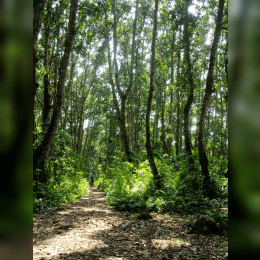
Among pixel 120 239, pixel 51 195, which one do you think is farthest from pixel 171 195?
pixel 51 195

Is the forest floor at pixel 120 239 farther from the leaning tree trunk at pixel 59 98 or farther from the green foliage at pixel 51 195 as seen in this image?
the leaning tree trunk at pixel 59 98

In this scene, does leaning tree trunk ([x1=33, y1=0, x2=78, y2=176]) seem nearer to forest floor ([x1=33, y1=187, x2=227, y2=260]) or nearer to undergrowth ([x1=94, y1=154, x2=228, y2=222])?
forest floor ([x1=33, y1=187, x2=227, y2=260])

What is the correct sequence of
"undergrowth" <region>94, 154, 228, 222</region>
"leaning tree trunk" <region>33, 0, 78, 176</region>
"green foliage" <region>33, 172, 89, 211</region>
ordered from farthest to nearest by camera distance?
"green foliage" <region>33, 172, 89, 211</region>
"undergrowth" <region>94, 154, 228, 222</region>
"leaning tree trunk" <region>33, 0, 78, 176</region>

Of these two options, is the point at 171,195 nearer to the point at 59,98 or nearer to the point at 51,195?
the point at 51,195

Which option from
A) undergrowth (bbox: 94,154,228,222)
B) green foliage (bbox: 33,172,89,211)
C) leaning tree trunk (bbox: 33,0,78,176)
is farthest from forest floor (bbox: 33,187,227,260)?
leaning tree trunk (bbox: 33,0,78,176)

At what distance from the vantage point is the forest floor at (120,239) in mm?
4078

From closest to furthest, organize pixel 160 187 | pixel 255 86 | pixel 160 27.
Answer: pixel 255 86, pixel 160 187, pixel 160 27

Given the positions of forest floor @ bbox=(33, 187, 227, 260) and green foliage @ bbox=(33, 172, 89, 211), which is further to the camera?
green foliage @ bbox=(33, 172, 89, 211)

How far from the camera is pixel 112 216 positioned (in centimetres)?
710

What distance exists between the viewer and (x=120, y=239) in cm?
496

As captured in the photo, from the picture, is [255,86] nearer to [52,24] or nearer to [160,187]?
[52,24]

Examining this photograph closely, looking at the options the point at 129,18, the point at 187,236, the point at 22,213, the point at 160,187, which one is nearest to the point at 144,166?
the point at 160,187

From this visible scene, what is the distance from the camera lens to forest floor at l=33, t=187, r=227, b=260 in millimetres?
4078

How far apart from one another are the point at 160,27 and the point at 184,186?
12638 mm
